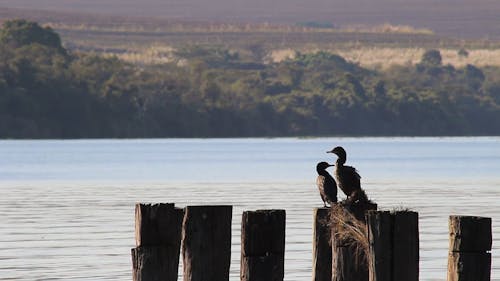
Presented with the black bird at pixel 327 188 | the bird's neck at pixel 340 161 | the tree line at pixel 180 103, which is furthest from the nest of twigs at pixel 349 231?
the tree line at pixel 180 103

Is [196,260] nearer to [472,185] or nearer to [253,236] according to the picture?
[253,236]

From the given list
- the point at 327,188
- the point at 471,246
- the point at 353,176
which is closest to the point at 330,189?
the point at 327,188

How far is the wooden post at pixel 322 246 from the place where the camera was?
13.7m

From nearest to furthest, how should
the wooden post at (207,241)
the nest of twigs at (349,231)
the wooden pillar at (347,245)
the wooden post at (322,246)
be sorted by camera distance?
1. the wooden post at (207,241)
2. the nest of twigs at (349,231)
3. the wooden pillar at (347,245)
4. the wooden post at (322,246)

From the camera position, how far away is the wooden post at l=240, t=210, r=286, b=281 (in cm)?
1319

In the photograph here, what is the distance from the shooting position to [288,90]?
193 metres

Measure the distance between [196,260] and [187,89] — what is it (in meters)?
157

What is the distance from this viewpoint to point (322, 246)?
14016 millimetres

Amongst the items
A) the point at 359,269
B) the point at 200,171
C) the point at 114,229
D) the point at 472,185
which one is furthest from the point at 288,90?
the point at 359,269

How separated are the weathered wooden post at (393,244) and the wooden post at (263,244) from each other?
37.7 inches

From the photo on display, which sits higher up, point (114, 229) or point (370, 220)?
point (114, 229)

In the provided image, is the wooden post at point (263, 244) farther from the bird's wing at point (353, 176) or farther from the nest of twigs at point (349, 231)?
the bird's wing at point (353, 176)

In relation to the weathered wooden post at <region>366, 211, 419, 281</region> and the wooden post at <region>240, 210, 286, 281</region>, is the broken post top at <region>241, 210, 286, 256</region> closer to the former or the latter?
the wooden post at <region>240, 210, 286, 281</region>

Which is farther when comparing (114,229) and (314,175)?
(314,175)
